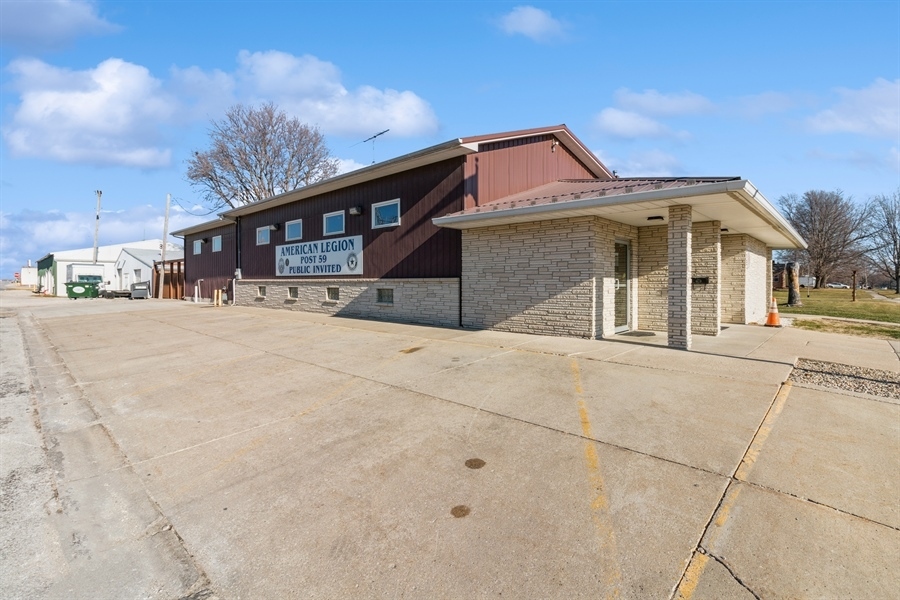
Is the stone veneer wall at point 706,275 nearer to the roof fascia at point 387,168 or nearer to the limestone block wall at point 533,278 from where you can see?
the limestone block wall at point 533,278

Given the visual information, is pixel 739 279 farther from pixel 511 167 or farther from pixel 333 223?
pixel 333 223

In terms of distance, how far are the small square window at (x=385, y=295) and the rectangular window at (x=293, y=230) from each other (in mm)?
5478

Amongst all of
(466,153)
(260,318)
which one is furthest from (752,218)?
(260,318)

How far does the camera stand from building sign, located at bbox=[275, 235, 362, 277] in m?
14.5

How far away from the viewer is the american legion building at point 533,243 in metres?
8.23

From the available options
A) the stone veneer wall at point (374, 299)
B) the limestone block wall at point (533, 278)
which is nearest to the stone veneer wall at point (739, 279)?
the limestone block wall at point (533, 278)

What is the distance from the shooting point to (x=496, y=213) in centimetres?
927

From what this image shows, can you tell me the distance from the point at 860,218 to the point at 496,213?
162 feet

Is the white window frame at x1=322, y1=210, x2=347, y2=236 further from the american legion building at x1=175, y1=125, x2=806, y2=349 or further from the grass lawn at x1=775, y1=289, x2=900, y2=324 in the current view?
the grass lawn at x1=775, y1=289, x2=900, y2=324

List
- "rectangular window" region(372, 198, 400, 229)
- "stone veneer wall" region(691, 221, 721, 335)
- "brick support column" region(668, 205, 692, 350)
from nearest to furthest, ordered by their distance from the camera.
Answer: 1. "brick support column" region(668, 205, 692, 350)
2. "stone veneer wall" region(691, 221, 721, 335)
3. "rectangular window" region(372, 198, 400, 229)

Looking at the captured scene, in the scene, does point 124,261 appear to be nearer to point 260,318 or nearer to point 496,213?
point 260,318

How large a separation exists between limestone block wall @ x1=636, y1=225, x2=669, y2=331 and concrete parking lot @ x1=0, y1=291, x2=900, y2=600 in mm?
3824

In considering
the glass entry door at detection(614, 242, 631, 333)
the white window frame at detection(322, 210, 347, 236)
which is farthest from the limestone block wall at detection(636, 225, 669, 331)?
the white window frame at detection(322, 210, 347, 236)

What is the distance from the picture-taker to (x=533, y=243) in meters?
9.77
